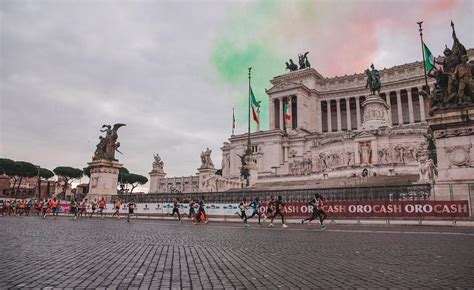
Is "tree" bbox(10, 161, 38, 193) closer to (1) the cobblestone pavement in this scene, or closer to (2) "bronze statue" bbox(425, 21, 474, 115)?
(1) the cobblestone pavement

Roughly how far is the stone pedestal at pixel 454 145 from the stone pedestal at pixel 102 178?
2636cm

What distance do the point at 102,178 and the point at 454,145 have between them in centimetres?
2769

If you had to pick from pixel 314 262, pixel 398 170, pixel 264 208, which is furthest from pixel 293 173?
pixel 314 262

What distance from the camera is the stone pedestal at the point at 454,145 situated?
52.1 feet

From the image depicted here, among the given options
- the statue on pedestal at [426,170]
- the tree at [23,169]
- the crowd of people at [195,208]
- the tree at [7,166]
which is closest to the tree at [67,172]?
the tree at [23,169]

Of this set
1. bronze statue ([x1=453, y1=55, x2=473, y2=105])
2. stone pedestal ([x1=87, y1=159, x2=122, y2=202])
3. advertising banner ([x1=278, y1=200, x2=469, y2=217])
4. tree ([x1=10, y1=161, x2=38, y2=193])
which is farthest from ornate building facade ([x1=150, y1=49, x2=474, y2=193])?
tree ([x1=10, y1=161, x2=38, y2=193])

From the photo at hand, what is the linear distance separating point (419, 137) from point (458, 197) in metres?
27.8

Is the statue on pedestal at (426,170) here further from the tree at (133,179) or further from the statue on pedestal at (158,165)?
the tree at (133,179)

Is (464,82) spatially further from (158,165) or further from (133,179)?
(133,179)

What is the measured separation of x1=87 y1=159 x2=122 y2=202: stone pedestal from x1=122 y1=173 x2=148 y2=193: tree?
67856 mm

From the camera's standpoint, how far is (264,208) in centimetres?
2475

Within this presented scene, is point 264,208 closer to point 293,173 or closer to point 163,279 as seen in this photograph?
point 163,279

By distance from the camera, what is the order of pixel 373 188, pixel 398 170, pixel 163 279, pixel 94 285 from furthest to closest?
1. pixel 398 170
2. pixel 373 188
3. pixel 163 279
4. pixel 94 285

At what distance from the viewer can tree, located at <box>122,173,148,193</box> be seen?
326 ft
